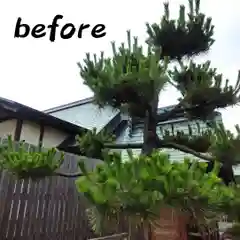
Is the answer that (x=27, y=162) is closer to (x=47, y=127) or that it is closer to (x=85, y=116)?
(x=47, y=127)

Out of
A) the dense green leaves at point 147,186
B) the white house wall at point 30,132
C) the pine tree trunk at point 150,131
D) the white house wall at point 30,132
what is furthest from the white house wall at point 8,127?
the dense green leaves at point 147,186

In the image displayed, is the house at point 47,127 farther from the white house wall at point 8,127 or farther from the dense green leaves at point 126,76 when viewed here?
the dense green leaves at point 126,76

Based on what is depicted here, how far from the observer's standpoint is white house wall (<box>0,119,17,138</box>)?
4782 millimetres

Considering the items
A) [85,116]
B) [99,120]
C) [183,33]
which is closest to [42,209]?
[183,33]

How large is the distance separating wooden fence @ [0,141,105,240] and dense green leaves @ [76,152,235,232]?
52.9 inches

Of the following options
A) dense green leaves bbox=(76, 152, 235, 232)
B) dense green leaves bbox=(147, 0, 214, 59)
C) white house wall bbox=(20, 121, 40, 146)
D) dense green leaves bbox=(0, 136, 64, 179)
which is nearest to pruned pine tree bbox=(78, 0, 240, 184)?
dense green leaves bbox=(147, 0, 214, 59)

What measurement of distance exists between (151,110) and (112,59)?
2.25 ft

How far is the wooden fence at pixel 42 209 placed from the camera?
2.92 meters

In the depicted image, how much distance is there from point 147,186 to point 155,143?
1738 millimetres

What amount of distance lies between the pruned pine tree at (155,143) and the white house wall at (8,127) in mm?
1748

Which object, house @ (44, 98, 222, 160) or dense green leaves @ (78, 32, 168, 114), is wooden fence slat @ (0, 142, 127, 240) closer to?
dense green leaves @ (78, 32, 168, 114)

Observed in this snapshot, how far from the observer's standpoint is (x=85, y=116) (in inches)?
297

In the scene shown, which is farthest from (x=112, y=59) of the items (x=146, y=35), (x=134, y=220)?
(x=134, y=220)

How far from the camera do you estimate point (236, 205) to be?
2.08 m
